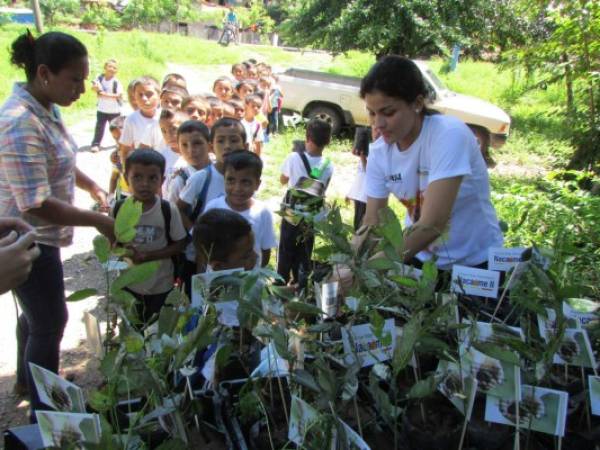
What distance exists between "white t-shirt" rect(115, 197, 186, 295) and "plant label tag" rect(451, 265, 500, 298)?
4.77 feet

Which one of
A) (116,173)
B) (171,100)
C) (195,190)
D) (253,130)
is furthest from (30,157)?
(253,130)

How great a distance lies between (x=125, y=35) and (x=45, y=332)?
60.2ft

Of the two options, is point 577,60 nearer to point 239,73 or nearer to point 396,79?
point 396,79

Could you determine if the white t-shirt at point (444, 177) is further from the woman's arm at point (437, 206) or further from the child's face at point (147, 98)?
the child's face at point (147, 98)

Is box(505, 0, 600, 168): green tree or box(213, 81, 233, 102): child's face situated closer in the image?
box(505, 0, 600, 168): green tree

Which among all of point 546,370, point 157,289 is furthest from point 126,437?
point 157,289

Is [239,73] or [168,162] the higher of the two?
[239,73]

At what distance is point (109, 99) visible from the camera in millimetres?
7180

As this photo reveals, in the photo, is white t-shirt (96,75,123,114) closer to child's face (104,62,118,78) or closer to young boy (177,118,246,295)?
child's face (104,62,118,78)

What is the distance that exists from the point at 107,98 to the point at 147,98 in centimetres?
368

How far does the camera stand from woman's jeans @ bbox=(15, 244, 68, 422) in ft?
6.26

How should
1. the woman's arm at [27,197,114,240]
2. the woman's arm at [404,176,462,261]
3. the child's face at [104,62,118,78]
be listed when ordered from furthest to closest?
1. the child's face at [104,62,118,78]
2. the woman's arm at [27,197,114,240]
3. the woman's arm at [404,176,462,261]

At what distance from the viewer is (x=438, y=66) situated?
16797 millimetres

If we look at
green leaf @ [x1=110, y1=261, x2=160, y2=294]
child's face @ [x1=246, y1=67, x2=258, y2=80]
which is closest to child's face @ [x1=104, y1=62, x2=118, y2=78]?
child's face @ [x1=246, y1=67, x2=258, y2=80]
